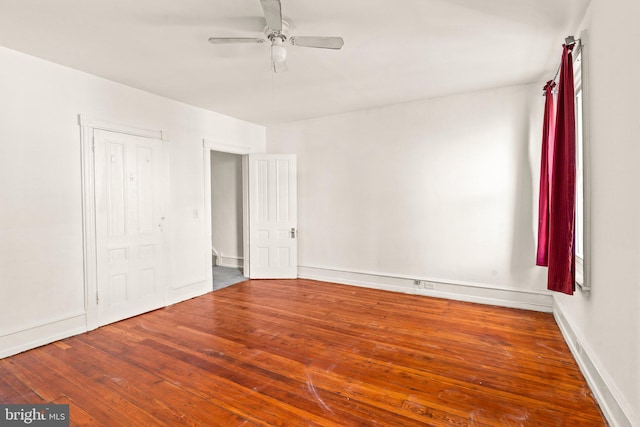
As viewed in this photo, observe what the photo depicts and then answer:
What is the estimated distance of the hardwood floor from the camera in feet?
6.80

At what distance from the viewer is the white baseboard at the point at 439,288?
400 centimetres

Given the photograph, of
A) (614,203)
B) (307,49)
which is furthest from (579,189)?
(307,49)

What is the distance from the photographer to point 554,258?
8.83 ft

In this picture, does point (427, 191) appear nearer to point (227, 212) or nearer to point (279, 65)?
point (279, 65)

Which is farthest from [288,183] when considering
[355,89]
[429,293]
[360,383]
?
[360,383]

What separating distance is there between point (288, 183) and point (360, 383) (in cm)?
381

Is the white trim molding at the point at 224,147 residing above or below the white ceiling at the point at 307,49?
below

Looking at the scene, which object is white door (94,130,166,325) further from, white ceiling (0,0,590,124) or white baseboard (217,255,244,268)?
white baseboard (217,255,244,268)

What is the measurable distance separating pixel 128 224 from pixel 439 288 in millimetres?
4186

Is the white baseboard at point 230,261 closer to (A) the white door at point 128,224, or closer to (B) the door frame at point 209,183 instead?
(B) the door frame at point 209,183

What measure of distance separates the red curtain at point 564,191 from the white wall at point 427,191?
55.3 inches

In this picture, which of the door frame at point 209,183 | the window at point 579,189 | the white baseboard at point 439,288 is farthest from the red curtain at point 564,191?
the door frame at point 209,183

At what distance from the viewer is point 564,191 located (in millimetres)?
2623

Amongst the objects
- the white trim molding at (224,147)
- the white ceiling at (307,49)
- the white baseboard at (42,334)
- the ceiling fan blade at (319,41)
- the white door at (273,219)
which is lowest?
the white baseboard at (42,334)
